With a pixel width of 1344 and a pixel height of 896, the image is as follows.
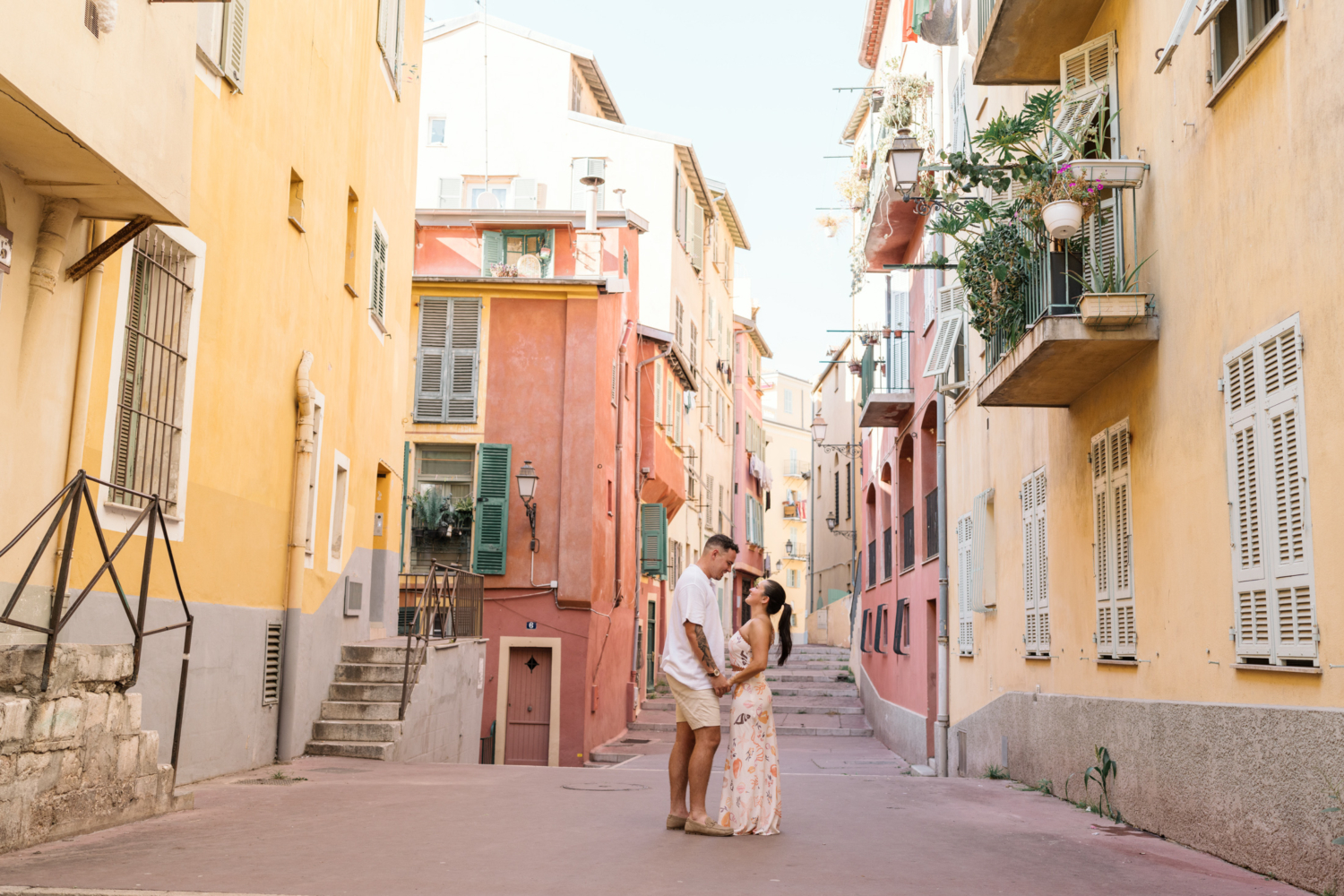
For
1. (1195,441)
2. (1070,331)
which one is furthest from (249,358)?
(1195,441)

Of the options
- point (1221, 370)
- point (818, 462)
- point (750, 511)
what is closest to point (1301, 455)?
point (1221, 370)

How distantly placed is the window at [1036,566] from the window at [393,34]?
9577mm

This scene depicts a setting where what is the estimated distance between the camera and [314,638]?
13.3 meters

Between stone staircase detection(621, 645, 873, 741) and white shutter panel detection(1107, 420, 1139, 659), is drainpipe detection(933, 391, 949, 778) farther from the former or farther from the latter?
white shutter panel detection(1107, 420, 1139, 659)

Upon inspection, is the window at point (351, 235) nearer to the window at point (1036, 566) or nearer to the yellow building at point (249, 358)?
the yellow building at point (249, 358)

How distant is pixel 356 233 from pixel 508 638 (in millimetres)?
11274

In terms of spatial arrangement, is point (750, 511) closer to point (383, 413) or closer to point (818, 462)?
point (818, 462)

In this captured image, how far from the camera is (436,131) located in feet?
109

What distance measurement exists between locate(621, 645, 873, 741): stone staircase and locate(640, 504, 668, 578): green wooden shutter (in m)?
3.20

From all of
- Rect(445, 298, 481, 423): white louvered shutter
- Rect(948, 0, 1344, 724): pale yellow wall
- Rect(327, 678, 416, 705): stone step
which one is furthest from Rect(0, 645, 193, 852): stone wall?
Rect(445, 298, 481, 423): white louvered shutter

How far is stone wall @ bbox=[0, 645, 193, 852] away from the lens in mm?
6305

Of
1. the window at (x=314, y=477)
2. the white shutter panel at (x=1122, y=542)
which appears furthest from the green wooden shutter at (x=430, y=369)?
the white shutter panel at (x=1122, y=542)

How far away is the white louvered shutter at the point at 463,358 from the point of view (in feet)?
82.7

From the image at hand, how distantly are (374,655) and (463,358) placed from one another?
449 inches
